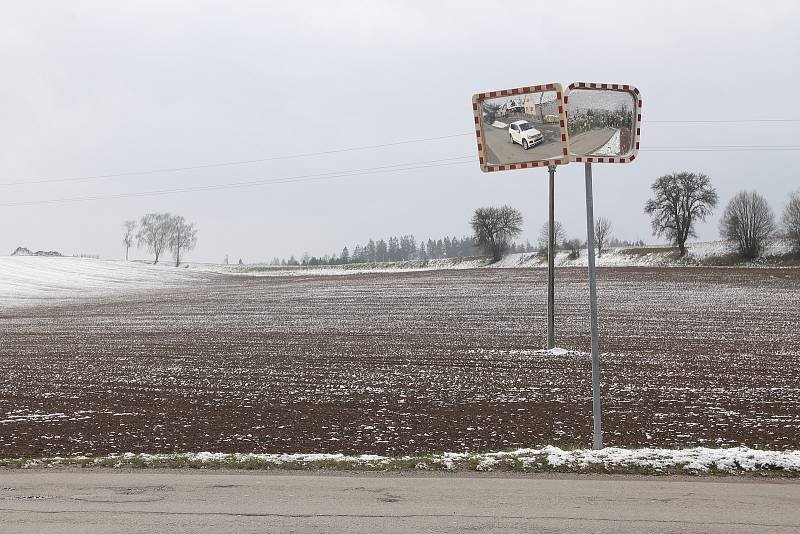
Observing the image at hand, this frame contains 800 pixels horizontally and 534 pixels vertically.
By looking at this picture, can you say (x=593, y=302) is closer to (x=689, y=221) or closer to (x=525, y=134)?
(x=525, y=134)

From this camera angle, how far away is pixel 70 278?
262 feet

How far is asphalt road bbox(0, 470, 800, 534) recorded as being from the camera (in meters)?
5.56

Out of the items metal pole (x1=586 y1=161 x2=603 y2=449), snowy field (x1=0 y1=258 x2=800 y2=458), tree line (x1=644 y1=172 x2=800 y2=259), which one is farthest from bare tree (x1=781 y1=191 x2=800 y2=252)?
metal pole (x1=586 y1=161 x2=603 y2=449)

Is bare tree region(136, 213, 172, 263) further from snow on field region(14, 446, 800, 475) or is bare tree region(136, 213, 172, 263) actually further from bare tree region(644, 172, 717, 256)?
snow on field region(14, 446, 800, 475)

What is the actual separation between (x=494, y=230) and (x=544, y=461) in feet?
309

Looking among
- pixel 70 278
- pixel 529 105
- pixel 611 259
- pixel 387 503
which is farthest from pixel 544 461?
pixel 611 259

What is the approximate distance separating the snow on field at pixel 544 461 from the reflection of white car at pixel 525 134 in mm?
3443

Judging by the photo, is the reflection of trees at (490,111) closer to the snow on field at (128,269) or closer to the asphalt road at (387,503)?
the asphalt road at (387,503)

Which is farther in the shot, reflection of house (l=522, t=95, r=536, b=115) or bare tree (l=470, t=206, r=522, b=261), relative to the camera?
bare tree (l=470, t=206, r=522, b=261)

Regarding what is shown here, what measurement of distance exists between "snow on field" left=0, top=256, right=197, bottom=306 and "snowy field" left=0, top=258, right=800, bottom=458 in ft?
62.6

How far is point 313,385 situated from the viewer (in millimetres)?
16438

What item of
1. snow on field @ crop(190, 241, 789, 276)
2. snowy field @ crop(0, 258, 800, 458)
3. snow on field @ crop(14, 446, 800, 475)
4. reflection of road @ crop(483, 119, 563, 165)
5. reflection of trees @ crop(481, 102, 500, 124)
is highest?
reflection of trees @ crop(481, 102, 500, 124)

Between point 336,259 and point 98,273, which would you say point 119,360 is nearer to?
point 98,273

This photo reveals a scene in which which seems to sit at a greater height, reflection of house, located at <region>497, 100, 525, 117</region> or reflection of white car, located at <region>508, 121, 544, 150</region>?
reflection of house, located at <region>497, 100, 525, 117</region>
